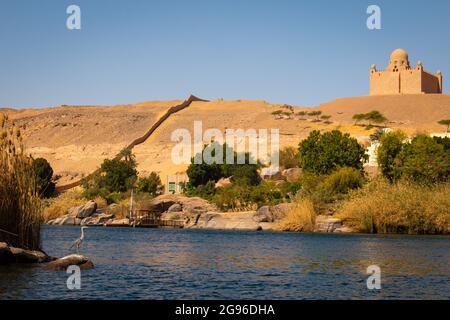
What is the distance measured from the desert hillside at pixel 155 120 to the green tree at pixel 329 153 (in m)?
21.1

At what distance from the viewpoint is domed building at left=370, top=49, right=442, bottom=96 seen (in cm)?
8894

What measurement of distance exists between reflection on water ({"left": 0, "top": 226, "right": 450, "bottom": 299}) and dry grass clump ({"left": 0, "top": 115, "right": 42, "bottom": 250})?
946mm

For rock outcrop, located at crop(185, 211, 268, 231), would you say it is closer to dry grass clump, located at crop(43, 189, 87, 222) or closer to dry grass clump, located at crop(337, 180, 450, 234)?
dry grass clump, located at crop(337, 180, 450, 234)

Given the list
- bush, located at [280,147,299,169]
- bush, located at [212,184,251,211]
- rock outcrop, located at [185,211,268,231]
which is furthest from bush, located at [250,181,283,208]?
bush, located at [280,147,299,169]

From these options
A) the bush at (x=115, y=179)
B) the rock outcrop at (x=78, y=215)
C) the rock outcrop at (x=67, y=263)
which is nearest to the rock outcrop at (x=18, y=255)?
the rock outcrop at (x=67, y=263)

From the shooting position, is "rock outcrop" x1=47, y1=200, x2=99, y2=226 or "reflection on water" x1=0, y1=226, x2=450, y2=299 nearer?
"reflection on water" x1=0, y1=226, x2=450, y2=299

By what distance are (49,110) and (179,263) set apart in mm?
88514

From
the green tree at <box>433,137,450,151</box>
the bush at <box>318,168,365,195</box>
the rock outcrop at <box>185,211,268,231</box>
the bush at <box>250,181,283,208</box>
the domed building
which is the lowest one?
the rock outcrop at <box>185,211,268,231</box>

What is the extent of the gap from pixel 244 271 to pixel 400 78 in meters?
78.4

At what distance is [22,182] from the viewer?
15.5 meters

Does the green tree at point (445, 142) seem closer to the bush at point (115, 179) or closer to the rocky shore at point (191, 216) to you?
the rocky shore at point (191, 216)

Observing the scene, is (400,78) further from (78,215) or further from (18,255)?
(18,255)
